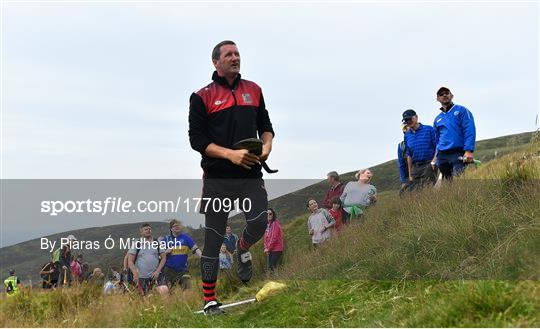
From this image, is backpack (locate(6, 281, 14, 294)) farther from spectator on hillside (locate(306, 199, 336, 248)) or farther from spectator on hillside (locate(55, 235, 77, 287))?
spectator on hillside (locate(306, 199, 336, 248))

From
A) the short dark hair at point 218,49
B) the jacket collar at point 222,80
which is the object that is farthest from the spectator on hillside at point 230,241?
the short dark hair at point 218,49

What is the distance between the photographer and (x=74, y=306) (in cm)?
859

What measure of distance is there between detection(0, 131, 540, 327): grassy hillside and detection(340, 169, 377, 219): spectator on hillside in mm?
1654

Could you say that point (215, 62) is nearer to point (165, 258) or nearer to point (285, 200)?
point (165, 258)

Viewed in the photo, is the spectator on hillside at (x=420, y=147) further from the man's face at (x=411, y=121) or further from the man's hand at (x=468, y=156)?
the man's hand at (x=468, y=156)

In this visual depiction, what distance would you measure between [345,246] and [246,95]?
97.2 inches

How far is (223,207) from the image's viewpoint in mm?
5836

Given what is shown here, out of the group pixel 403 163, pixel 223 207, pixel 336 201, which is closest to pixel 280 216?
pixel 336 201

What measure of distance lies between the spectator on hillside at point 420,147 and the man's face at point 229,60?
15.5 feet

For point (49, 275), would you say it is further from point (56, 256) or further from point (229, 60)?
point (229, 60)

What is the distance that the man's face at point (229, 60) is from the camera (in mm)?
5770

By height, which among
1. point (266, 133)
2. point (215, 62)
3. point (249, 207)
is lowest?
point (249, 207)

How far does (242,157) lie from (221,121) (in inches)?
19.7

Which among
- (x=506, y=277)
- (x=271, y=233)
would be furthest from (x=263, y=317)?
(x=271, y=233)
